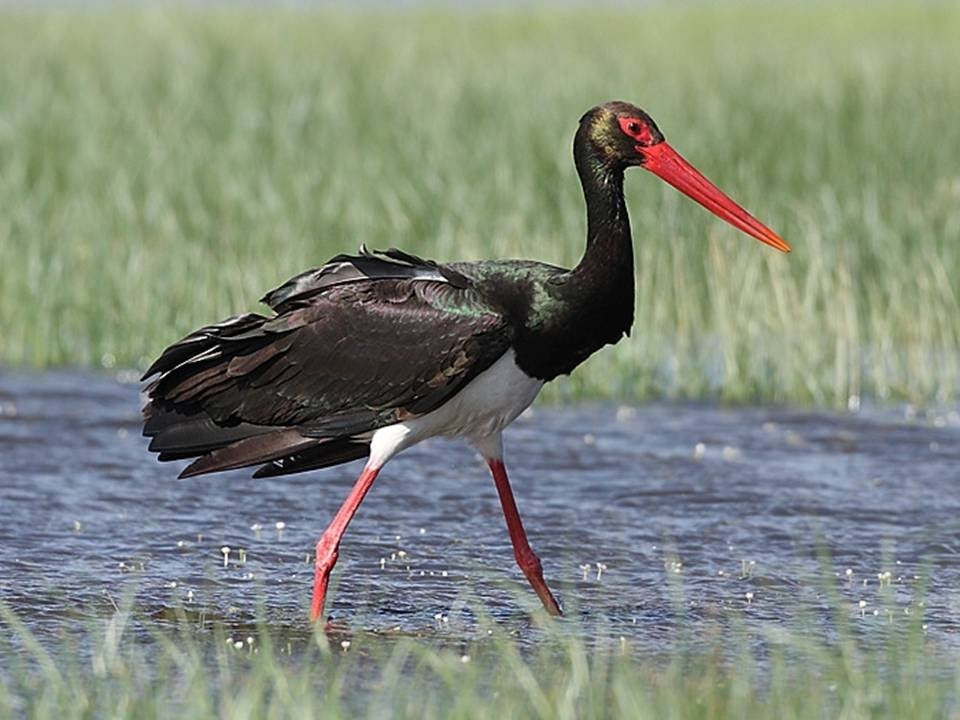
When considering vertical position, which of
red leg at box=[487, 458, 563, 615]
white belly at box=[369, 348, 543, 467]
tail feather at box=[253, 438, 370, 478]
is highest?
white belly at box=[369, 348, 543, 467]

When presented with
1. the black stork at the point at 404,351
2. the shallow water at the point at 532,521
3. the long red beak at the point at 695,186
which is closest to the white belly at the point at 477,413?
the black stork at the point at 404,351

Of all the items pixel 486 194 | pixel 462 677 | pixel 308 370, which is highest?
pixel 486 194

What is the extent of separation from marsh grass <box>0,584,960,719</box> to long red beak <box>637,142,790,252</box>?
100cm

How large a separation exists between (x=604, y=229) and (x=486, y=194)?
15.2ft

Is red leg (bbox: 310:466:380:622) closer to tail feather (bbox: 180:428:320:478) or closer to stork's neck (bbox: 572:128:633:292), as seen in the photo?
tail feather (bbox: 180:428:320:478)

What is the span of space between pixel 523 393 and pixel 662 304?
3385 mm

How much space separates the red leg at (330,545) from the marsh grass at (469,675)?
15 centimetres

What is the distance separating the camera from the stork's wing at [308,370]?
512cm

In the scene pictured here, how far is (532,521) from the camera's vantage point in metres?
6.38

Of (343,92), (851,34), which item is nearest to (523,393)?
(343,92)

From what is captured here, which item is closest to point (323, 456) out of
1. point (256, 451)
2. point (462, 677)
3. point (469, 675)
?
point (256, 451)

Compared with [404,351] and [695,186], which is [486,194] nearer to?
[695,186]

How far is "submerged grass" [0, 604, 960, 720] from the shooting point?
3656 mm

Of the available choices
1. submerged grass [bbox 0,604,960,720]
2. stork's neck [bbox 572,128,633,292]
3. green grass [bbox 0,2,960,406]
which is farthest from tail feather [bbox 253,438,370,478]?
green grass [bbox 0,2,960,406]
